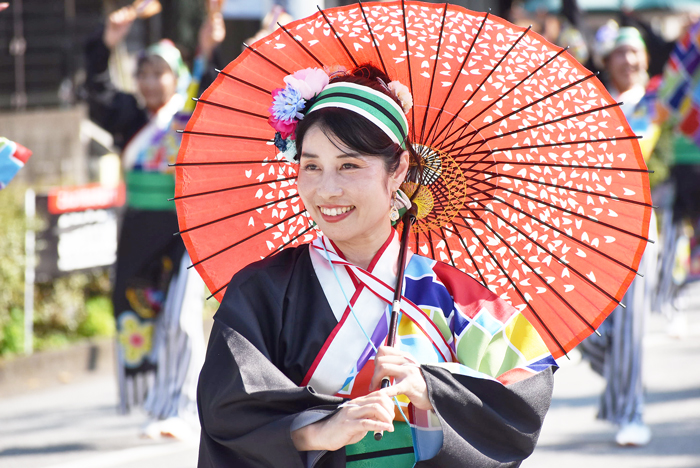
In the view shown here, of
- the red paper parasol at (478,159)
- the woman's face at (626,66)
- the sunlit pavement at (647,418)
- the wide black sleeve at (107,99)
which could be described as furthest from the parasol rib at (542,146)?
the wide black sleeve at (107,99)

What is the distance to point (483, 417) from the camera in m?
2.03

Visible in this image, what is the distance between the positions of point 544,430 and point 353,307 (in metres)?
3.75

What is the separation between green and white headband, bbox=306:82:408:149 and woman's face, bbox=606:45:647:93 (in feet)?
11.9

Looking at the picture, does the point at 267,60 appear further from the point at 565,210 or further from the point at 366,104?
the point at 565,210

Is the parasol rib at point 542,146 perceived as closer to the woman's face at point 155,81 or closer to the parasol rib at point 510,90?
the parasol rib at point 510,90

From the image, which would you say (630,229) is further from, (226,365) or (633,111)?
(633,111)

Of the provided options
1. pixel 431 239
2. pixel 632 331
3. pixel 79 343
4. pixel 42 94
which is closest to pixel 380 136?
pixel 431 239

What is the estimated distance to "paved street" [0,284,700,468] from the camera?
505 centimetres

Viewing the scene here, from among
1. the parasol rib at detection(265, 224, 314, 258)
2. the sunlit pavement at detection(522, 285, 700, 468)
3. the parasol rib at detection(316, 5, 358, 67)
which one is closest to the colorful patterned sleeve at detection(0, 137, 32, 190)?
the parasol rib at detection(265, 224, 314, 258)

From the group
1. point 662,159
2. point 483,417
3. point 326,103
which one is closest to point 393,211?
point 326,103

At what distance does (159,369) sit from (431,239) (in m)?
3.47

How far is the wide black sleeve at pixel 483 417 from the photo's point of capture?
1.99 metres

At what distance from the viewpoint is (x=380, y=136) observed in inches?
85.4

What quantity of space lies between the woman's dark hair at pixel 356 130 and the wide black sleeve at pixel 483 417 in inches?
21.0
